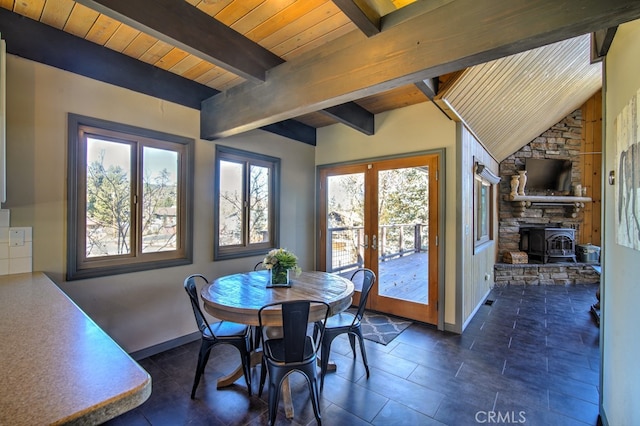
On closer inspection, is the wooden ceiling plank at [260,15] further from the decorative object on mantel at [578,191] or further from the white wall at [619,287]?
the decorative object on mantel at [578,191]

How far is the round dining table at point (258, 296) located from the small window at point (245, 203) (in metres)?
0.90

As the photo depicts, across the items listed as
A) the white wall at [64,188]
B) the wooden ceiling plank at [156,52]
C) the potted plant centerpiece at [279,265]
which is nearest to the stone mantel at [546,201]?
the potted plant centerpiece at [279,265]

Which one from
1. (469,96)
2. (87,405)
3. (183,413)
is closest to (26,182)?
(183,413)

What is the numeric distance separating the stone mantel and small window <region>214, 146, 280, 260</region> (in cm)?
521

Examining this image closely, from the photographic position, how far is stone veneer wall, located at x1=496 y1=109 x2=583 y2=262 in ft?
20.5

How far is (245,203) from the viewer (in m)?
3.70

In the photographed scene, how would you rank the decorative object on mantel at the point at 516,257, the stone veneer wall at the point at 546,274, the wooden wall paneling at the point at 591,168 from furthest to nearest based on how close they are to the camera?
the wooden wall paneling at the point at 591,168, the decorative object on mantel at the point at 516,257, the stone veneer wall at the point at 546,274

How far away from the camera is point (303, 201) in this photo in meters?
4.50

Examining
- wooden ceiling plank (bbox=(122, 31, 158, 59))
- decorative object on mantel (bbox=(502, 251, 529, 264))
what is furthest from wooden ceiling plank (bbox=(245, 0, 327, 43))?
decorative object on mantel (bbox=(502, 251, 529, 264))

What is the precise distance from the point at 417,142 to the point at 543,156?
4.54 meters

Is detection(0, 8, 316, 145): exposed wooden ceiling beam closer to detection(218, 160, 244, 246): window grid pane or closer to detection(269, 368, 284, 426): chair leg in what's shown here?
detection(218, 160, 244, 246): window grid pane

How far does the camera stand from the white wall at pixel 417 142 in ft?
11.2

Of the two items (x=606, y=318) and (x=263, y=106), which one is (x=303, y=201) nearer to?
(x=263, y=106)

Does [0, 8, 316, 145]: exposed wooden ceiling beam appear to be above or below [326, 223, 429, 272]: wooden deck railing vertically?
above
